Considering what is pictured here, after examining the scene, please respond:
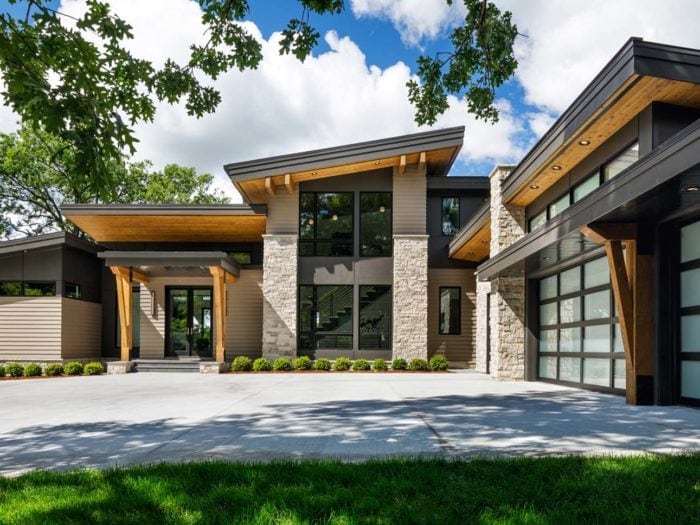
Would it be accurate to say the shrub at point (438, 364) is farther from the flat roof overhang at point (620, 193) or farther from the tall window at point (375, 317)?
the flat roof overhang at point (620, 193)

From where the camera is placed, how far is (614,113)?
26.6ft

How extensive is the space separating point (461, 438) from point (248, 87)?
371 inches

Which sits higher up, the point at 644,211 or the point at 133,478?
the point at 644,211

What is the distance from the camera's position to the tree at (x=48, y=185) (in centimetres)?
2750

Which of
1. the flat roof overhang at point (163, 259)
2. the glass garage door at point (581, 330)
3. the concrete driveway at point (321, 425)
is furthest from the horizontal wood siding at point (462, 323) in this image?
the concrete driveway at point (321, 425)

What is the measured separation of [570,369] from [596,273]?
92.9 inches

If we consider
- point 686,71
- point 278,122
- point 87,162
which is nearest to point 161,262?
point 278,122

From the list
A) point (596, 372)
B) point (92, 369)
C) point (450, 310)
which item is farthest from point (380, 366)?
point (92, 369)

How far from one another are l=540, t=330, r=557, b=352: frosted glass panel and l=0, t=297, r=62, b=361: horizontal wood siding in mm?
14293

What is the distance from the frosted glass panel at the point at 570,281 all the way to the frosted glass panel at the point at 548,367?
1682mm

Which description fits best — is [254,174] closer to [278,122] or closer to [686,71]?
[278,122]

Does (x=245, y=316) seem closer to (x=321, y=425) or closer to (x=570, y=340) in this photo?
(x=570, y=340)

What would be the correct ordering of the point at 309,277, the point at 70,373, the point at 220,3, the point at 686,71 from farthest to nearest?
the point at 309,277, the point at 70,373, the point at 686,71, the point at 220,3

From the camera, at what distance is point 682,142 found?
5.48 m
